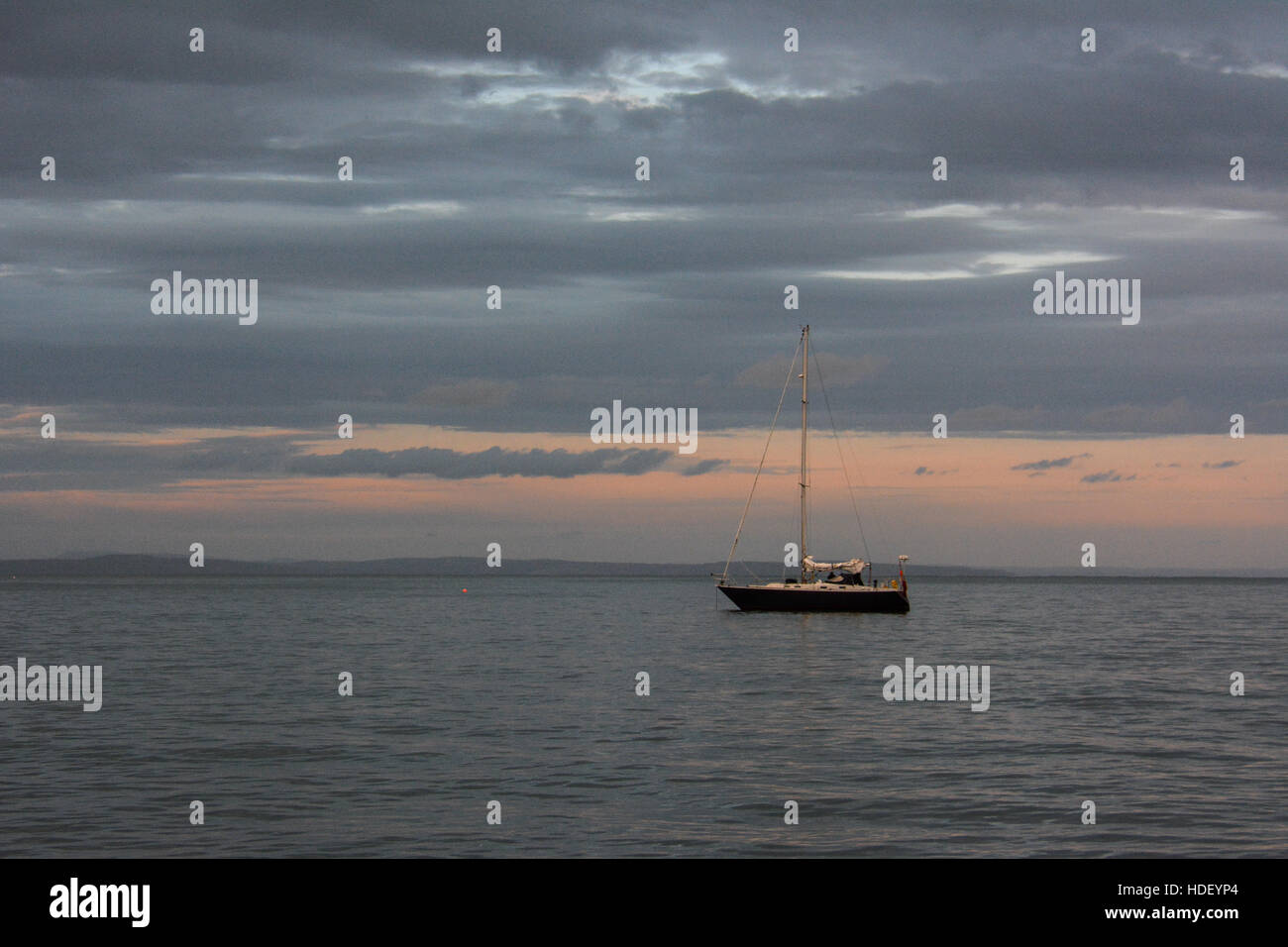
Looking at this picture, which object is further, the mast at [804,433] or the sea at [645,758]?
the mast at [804,433]

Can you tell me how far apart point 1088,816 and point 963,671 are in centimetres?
3623

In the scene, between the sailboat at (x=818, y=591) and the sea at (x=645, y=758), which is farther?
the sailboat at (x=818, y=591)

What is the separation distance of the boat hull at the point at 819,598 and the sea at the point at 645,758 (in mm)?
32544

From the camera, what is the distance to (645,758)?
34531mm

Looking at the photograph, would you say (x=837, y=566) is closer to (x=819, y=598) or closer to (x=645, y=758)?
(x=819, y=598)

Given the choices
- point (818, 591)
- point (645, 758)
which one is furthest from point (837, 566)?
point (645, 758)

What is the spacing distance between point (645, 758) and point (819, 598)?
77.7 m

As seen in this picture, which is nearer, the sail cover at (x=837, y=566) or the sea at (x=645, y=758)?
the sea at (x=645, y=758)

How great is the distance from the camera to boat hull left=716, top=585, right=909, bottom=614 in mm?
110625

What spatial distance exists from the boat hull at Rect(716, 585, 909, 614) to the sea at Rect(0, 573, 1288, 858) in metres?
32.5

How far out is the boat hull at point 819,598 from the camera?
11062 centimetres

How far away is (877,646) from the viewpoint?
83188 mm
